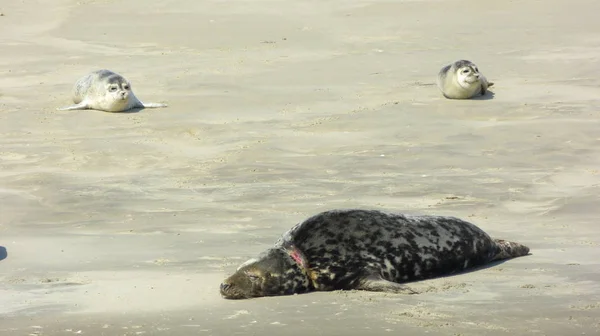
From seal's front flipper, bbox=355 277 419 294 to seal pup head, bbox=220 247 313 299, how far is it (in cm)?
32

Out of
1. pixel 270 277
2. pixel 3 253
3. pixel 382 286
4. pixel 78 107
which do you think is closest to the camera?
pixel 382 286

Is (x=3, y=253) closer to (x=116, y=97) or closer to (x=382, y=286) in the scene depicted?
(x=382, y=286)

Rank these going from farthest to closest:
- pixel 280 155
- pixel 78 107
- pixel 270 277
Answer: pixel 78 107
pixel 280 155
pixel 270 277

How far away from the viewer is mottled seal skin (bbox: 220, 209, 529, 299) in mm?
6391

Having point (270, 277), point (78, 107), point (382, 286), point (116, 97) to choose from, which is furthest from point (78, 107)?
Answer: point (382, 286)

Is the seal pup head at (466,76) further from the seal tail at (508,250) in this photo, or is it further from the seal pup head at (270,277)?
the seal pup head at (270,277)

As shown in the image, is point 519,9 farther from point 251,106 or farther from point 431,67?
point 251,106

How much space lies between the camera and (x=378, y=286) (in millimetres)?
6301

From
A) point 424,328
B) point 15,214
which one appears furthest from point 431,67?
point 424,328

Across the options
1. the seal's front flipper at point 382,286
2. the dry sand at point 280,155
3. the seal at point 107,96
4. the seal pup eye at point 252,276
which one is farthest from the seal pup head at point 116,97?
the seal's front flipper at point 382,286

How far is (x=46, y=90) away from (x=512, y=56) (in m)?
6.35

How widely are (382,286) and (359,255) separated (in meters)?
0.37

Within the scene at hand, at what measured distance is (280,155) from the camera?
11.7m

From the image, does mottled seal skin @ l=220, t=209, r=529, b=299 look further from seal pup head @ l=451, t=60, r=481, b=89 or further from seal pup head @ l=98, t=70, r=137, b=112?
seal pup head @ l=98, t=70, r=137, b=112
